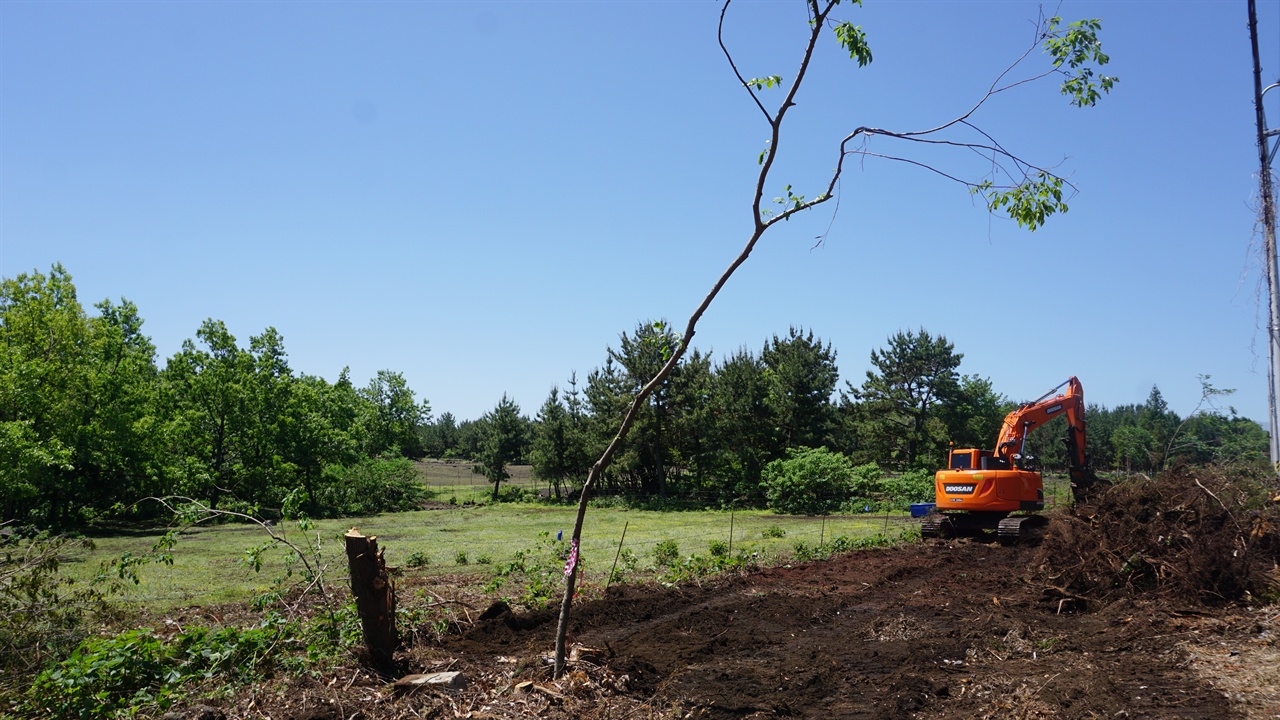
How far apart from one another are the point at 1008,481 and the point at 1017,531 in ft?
3.74

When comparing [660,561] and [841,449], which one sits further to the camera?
[841,449]

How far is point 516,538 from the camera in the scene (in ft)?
68.4

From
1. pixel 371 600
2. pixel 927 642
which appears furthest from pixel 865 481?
pixel 371 600

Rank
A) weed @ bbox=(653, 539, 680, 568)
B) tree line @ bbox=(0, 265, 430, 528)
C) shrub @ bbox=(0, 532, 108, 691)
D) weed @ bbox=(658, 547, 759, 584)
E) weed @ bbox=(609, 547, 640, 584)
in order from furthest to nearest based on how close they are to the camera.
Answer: tree line @ bbox=(0, 265, 430, 528)
weed @ bbox=(653, 539, 680, 568)
weed @ bbox=(658, 547, 759, 584)
weed @ bbox=(609, 547, 640, 584)
shrub @ bbox=(0, 532, 108, 691)

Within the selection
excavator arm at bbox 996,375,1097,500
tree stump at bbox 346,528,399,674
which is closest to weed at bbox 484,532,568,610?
tree stump at bbox 346,528,399,674

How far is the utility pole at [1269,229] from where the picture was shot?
34.4ft

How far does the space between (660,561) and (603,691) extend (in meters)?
7.39

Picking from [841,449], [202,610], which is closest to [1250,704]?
[202,610]

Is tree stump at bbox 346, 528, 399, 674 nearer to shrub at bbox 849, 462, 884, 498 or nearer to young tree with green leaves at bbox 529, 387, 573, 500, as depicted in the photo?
shrub at bbox 849, 462, 884, 498

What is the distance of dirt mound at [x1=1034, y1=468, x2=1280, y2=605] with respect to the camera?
29.3 feet

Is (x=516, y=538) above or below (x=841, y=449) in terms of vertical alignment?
below

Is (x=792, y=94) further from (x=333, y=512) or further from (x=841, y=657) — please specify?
(x=333, y=512)

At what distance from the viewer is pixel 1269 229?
1061cm

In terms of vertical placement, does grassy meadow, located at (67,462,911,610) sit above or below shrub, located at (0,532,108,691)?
below
